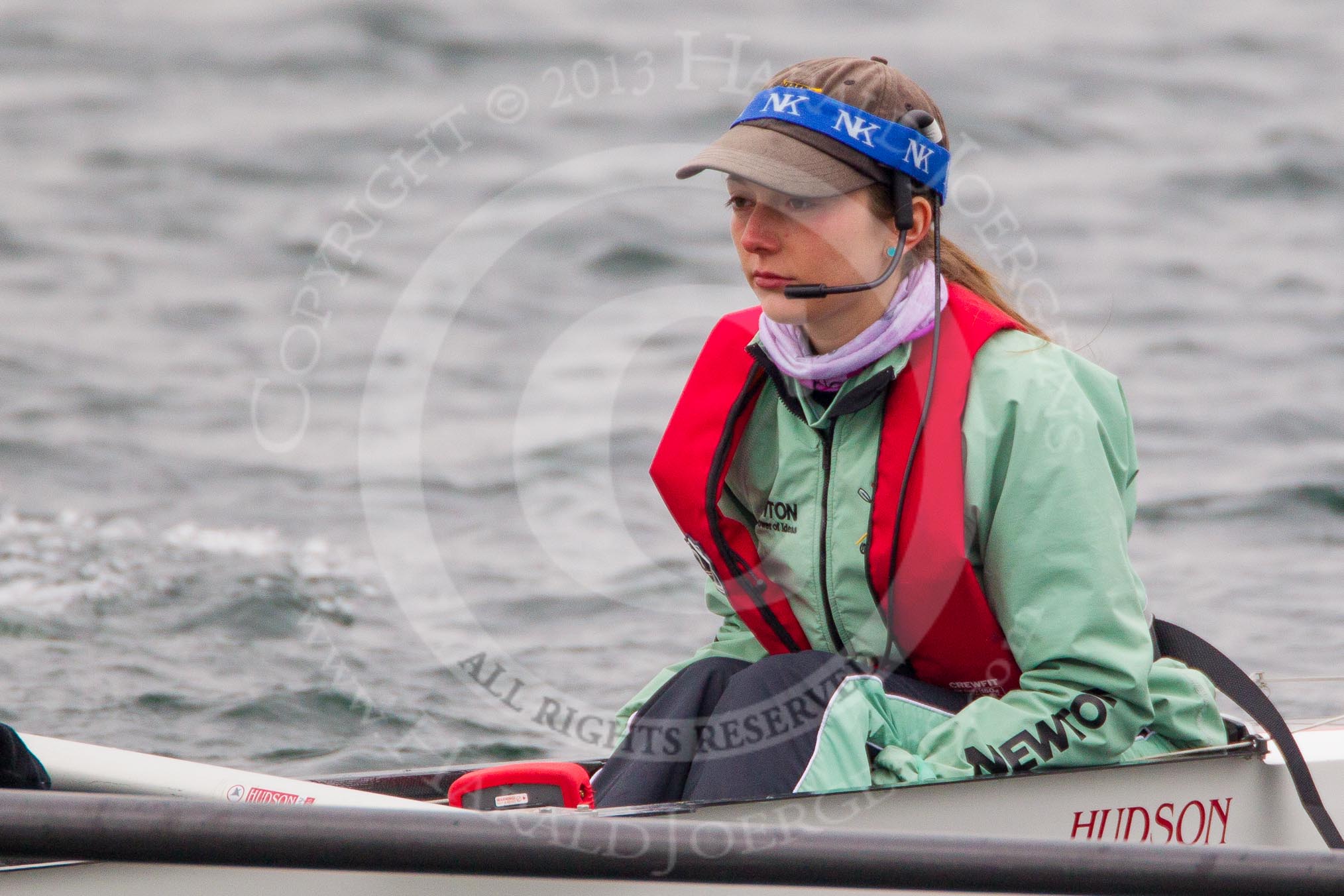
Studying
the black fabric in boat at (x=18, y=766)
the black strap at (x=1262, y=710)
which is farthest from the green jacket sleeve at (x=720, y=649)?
the black fabric in boat at (x=18, y=766)

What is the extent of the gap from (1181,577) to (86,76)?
7301 millimetres

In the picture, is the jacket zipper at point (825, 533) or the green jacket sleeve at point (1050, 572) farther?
the jacket zipper at point (825, 533)

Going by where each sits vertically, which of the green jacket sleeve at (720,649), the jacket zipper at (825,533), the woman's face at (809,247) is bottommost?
the green jacket sleeve at (720,649)

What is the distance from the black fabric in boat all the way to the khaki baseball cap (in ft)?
3.40

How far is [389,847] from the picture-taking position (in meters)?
1.49

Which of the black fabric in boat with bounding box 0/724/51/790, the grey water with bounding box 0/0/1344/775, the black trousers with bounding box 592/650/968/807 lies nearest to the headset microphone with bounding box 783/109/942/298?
the grey water with bounding box 0/0/1344/775

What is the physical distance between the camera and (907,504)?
5.94 ft

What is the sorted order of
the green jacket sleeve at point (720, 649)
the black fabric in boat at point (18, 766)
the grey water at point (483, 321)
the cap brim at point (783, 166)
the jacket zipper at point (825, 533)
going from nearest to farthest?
the black fabric in boat at point (18, 766) → the cap brim at point (783, 166) → the jacket zipper at point (825, 533) → the green jacket sleeve at point (720, 649) → the grey water at point (483, 321)

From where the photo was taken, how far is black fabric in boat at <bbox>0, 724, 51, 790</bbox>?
65.5 inches

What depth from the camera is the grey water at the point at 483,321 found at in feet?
12.0

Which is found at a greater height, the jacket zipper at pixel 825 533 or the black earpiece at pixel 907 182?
the black earpiece at pixel 907 182

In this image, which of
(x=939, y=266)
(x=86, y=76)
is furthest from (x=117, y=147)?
(x=939, y=266)

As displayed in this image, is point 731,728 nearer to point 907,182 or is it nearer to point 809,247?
point 809,247

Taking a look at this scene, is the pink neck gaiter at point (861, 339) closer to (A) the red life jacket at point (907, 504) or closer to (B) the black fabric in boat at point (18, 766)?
(A) the red life jacket at point (907, 504)
